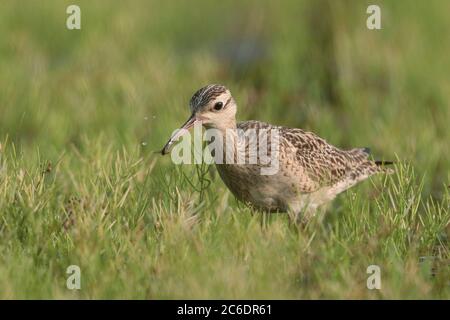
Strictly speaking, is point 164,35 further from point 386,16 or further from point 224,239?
point 224,239

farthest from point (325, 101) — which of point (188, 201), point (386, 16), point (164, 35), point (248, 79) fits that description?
point (188, 201)

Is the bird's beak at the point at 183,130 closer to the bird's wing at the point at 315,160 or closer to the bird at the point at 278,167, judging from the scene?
the bird at the point at 278,167

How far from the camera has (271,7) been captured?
14.1 m

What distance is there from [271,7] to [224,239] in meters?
8.36

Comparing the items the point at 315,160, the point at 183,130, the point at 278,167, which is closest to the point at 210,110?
the point at 183,130

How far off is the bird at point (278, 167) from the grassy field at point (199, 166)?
0.53 ft

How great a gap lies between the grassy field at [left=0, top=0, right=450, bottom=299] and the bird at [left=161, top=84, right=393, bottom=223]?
162 millimetres

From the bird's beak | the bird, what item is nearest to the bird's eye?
the bird

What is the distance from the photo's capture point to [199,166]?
7.55 m

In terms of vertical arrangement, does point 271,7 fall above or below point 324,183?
above

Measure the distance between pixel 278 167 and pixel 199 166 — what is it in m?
0.66

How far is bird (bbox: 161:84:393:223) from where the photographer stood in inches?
275

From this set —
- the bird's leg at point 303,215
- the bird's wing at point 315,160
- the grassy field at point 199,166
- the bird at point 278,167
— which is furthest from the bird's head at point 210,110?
the bird's leg at point 303,215
